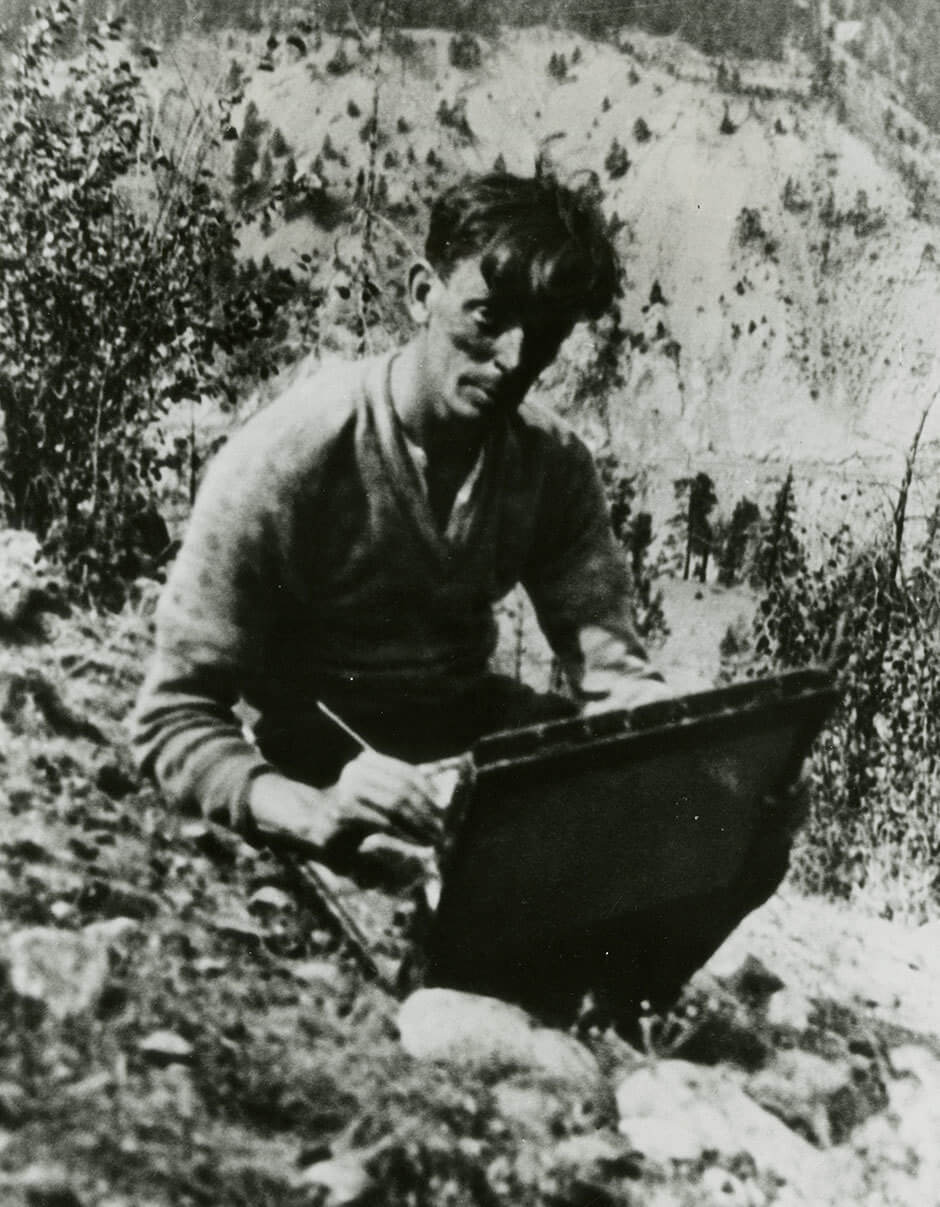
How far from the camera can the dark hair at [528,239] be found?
241cm

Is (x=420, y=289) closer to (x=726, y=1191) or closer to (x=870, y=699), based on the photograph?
(x=870, y=699)

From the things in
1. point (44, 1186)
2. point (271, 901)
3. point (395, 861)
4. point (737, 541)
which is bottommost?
point (44, 1186)

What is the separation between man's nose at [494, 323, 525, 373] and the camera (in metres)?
2.41

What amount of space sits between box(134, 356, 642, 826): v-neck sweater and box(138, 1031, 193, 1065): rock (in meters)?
0.37

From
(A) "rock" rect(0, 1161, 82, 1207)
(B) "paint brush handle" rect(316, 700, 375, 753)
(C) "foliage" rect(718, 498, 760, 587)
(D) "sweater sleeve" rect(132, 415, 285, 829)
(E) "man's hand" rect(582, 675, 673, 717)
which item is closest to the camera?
(A) "rock" rect(0, 1161, 82, 1207)

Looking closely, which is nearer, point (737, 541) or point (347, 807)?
point (347, 807)

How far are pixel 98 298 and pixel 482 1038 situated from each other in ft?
5.07

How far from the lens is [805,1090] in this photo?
8.52ft

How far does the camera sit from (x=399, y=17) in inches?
107

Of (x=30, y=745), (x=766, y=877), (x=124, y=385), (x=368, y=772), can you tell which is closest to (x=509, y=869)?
(x=368, y=772)

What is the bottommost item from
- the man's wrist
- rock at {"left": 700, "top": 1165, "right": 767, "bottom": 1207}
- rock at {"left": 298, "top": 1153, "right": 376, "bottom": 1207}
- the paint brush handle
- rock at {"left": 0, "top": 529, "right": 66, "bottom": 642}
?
rock at {"left": 700, "top": 1165, "right": 767, "bottom": 1207}

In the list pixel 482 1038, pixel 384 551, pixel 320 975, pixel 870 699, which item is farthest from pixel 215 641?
pixel 870 699

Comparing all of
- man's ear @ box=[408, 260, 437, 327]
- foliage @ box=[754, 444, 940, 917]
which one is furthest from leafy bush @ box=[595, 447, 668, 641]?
man's ear @ box=[408, 260, 437, 327]

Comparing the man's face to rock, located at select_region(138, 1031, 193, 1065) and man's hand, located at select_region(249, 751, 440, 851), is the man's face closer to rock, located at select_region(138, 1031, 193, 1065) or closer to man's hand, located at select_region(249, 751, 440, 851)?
man's hand, located at select_region(249, 751, 440, 851)
